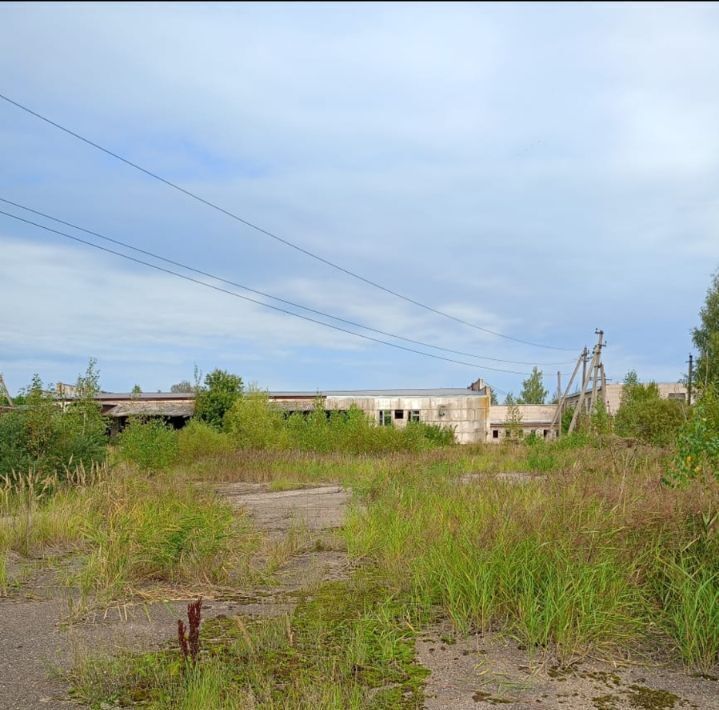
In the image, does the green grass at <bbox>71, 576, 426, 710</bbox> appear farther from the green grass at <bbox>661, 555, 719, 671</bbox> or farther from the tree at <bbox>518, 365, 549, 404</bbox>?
the tree at <bbox>518, 365, 549, 404</bbox>

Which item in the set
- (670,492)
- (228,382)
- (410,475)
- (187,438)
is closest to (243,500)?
(410,475)

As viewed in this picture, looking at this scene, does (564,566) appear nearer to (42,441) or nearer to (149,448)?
(42,441)

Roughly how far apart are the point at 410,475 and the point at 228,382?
3238 cm

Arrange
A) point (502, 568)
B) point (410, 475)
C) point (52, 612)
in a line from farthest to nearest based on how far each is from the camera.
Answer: point (410, 475) → point (52, 612) → point (502, 568)

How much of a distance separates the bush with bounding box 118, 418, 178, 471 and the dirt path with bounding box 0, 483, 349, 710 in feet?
39.9

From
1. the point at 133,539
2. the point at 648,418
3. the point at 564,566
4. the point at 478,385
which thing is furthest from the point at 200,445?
the point at 478,385

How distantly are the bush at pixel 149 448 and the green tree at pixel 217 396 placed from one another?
1703cm

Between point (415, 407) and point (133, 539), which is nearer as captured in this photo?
point (133, 539)

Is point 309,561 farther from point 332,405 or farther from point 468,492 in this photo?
point 332,405

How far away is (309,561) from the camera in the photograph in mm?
6746

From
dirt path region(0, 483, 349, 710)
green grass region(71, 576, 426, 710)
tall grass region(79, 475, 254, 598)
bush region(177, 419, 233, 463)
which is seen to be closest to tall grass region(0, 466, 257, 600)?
tall grass region(79, 475, 254, 598)

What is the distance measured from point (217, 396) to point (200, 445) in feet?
56.8

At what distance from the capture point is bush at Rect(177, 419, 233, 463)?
2267 centimetres

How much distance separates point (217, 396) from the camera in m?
40.7
